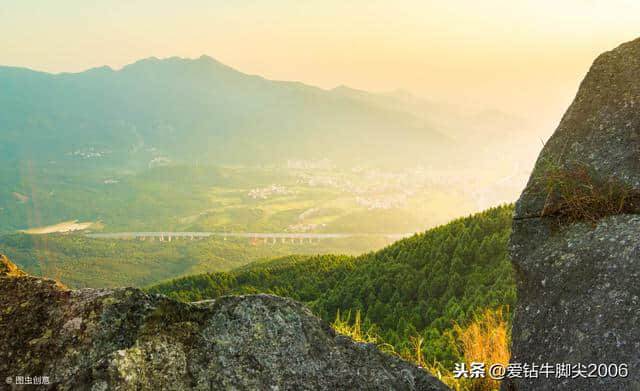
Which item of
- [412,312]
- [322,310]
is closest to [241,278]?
[322,310]

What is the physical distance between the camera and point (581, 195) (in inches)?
229

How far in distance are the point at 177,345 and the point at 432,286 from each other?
2096 cm

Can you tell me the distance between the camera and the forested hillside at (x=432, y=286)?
16.0 metres

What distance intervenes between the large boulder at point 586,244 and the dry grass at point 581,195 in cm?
1

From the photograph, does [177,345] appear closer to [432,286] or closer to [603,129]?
[603,129]

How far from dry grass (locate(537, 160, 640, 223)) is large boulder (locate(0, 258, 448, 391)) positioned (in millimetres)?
2641

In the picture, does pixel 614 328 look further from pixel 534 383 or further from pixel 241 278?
pixel 241 278

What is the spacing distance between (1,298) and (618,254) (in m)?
5.97

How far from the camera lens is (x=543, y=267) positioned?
18.2 feet

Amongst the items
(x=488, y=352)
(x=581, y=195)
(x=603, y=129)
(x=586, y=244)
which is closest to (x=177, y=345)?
(x=586, y=244)

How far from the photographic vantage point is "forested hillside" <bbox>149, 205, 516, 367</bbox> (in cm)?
1602

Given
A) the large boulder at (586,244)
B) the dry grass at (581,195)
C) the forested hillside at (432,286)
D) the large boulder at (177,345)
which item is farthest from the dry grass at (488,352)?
the large boulder at (177,345)

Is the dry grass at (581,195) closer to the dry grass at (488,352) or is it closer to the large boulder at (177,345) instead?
the large boulder at (177,345)

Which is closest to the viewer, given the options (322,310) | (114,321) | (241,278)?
(114,321)
